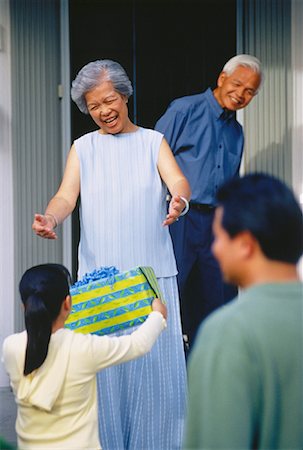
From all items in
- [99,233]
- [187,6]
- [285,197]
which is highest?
[187,6]

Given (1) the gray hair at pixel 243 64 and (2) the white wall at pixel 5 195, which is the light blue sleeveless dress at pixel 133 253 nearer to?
(1) the gray hair at pixel 243 64

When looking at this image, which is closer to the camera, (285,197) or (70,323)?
(285,197)

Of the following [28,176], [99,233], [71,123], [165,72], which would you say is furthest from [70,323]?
[165,72]

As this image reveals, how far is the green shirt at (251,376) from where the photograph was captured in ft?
5.57

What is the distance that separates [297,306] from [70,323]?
1564 millimetres

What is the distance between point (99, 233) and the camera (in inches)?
144

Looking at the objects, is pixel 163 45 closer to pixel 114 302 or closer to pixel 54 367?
pixel 114 302

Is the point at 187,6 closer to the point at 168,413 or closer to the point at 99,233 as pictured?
the point at 99,233

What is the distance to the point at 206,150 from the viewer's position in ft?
14.1

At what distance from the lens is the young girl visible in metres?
2.70

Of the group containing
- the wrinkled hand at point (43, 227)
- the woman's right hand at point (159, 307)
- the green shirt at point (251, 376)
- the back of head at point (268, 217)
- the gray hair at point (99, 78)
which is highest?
the gray hair at point (99, 78)

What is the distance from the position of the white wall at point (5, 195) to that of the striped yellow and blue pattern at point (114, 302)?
172cm

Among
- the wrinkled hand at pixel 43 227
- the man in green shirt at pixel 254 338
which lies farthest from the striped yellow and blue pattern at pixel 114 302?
the man in green shirt at pixel 254 338

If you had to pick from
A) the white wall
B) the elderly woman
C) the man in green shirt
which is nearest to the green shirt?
the man in green shirt
